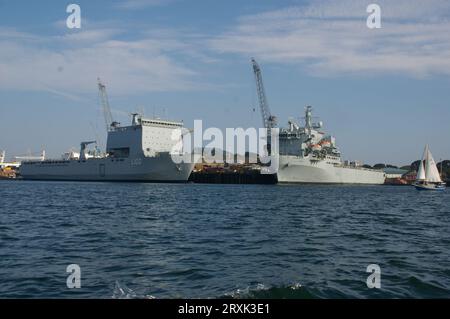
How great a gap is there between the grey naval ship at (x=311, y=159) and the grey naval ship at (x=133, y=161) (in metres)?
21.5

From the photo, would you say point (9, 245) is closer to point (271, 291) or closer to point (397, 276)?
point (271, 291)

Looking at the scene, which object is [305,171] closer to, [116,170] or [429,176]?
[429,176]

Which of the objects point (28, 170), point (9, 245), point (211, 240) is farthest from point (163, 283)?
point (28, 170)

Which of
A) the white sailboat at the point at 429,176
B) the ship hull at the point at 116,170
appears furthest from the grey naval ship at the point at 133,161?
the white sailboat at the point at 429,176

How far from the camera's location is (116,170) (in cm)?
10412

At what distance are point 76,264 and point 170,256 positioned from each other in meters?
2.98

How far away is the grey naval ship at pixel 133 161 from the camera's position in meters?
98.0

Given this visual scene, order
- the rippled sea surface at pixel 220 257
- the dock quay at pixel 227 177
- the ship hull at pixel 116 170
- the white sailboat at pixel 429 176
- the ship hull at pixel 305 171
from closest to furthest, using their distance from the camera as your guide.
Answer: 1. the rippled sea surface at pixel 220 257
2. the white sailboat at pixel 429 176
3. the ship hull at pixel 305 171
4. the ship hull at pixel 116 170
5. the dock quay at pixel 227 177

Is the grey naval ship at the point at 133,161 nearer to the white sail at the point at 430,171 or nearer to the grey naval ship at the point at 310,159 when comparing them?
the grey naval ship at the point at 310,159

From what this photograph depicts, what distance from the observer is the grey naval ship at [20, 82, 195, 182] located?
98.0 meters

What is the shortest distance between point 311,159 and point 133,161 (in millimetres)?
38335

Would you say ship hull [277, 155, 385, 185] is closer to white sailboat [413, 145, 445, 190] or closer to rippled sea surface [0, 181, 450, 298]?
white sailboat [413, 145, 445, 190]

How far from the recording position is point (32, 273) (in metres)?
12.2
